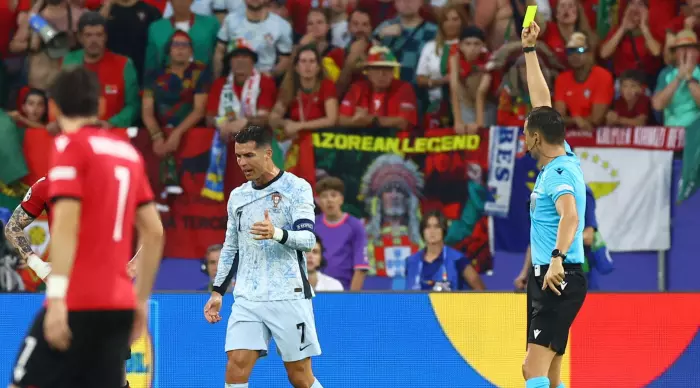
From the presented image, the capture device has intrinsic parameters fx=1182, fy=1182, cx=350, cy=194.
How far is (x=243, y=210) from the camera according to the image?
25.5ft

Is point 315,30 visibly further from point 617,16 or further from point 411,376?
point 411,376

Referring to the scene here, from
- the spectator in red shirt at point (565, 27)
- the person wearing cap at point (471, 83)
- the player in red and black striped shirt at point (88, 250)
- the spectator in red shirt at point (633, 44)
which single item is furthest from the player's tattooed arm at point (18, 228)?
the spectator in red shirt at point (633, 44)

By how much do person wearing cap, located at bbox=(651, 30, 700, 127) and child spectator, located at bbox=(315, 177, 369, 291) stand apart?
351 centimetres

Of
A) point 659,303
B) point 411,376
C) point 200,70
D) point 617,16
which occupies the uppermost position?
point 617,16

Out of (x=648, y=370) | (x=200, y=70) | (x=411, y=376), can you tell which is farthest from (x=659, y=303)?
(x=200, y=70)

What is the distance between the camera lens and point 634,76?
40.8ft

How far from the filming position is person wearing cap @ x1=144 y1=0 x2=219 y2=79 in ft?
42.5

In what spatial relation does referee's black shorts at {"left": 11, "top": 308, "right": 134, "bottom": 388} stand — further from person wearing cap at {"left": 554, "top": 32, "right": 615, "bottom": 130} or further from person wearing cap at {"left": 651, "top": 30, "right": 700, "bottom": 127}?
person wearing cap at {"left": 651, "top": 30, "right": 700, "bottom": 127}

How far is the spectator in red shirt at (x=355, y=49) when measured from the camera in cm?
1279

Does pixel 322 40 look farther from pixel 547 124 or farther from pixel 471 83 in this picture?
pixel 547 124

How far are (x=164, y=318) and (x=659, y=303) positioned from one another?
391cm

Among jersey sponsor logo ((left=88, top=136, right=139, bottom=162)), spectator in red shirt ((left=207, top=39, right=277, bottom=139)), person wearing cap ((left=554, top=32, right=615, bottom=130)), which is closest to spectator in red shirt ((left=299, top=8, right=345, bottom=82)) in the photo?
spectator in red shirt ((left=207, top=39, right=277, bottom=139))

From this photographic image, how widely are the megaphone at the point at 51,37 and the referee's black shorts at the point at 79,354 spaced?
27.1 ft

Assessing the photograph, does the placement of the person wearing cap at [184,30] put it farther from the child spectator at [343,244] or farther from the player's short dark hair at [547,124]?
the player's short dark hair at [547,124]
